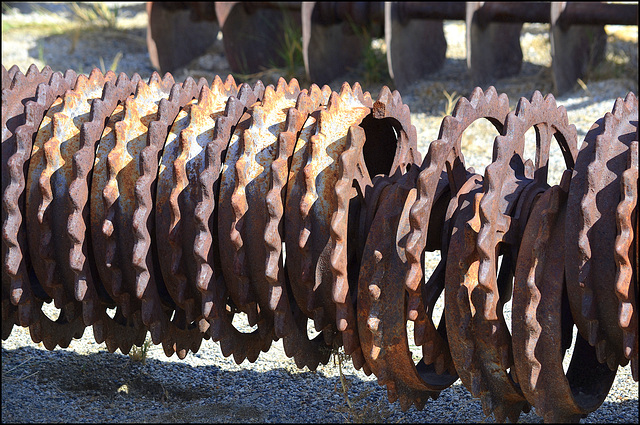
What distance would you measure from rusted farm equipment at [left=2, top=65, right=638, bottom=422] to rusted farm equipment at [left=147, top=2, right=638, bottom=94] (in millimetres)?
3831

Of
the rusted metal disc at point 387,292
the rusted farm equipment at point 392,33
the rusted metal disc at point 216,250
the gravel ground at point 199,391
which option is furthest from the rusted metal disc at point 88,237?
the rusted farm equipment at point 392,33

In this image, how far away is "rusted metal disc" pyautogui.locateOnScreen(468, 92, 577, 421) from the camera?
1678mm

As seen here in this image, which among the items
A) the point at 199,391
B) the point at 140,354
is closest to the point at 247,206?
the point at 199,391

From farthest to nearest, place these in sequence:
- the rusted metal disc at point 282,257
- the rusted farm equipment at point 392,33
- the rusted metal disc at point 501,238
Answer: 1. the rusted farm equipment at point 392,33
2. the rusted metal disc at point 282,257
3. the rusted metal disc at point 501,238

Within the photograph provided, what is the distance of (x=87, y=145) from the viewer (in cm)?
195

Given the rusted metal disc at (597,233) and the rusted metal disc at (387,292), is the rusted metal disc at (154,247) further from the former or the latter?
the rusted metal disc at (597,233)

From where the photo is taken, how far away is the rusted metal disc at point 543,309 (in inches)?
66.2

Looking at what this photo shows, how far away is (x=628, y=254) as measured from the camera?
1550 millimetres

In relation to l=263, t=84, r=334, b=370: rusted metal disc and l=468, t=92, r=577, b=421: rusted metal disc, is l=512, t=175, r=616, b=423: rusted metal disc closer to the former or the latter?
l=468, t=92, r=577, b=421: rusted metal disc

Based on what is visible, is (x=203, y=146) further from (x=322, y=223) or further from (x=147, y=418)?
(x=147, y=418)

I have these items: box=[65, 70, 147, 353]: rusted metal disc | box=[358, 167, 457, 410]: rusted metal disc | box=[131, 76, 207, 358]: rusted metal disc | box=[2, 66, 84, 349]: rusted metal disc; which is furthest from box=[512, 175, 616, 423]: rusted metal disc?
box=[2, 66, 84, 349]: rusted metal disc

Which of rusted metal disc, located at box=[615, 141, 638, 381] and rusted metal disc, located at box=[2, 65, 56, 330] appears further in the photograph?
rusted metal disc, located at box=[2, 65, 56, 330]

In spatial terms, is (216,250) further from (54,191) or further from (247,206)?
(54,191)

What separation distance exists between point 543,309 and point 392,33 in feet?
15.1
